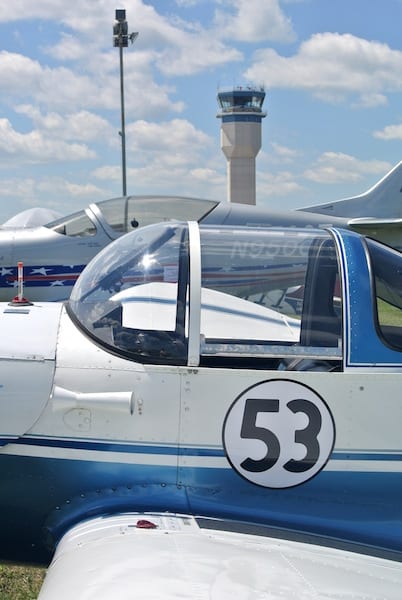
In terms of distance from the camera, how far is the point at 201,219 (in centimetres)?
1077

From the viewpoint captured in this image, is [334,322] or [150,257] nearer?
[334,322]

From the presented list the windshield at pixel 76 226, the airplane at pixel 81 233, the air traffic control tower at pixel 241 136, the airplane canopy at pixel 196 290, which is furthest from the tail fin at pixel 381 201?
the air traffic control tower at pixel 241 136

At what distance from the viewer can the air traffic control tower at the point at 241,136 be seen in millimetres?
58406

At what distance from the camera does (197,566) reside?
234cm

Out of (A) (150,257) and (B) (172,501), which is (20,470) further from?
(A) (150,257)

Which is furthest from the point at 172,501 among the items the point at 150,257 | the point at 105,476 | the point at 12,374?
the point at 150,257

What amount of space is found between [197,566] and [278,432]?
0.70 meters

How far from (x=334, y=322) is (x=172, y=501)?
1.04m

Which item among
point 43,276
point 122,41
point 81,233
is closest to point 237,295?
point 43,276

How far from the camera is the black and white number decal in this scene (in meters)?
2.83

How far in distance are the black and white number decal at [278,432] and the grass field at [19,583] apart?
1.52 metres

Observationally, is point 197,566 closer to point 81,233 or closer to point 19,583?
point 19,583

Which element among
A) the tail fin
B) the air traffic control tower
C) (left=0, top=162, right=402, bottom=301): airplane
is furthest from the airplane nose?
the air traffic control tower

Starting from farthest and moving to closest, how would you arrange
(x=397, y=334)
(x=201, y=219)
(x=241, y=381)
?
(x=201, y=219), (x=397, y=334), (x=241, y=381)
